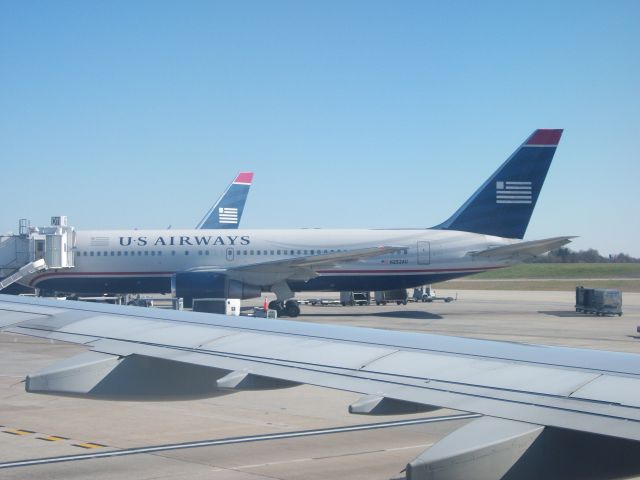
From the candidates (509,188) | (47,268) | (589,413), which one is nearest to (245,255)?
(47,268)

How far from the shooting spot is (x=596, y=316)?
3403 cm

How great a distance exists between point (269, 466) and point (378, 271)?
999 inches

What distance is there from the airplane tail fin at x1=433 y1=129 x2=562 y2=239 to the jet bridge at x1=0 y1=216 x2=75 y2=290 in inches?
592

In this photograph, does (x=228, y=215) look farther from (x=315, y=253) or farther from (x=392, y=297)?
(x=315, y=253)

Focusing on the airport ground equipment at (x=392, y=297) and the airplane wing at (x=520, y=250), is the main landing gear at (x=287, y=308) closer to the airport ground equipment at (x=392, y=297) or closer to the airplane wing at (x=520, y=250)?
the airplane wing at (x=520, y=250)

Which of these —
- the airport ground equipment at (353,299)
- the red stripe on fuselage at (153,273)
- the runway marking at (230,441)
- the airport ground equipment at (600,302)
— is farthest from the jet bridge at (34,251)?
the runway marking at (230,441)

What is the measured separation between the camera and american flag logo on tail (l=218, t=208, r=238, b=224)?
4900cm

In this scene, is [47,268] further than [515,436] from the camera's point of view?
Yes

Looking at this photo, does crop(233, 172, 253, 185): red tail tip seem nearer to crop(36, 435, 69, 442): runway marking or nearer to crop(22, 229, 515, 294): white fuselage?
crop(22, 229, 515, 294): white fuselage

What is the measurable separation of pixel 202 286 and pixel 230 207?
56.8 ft

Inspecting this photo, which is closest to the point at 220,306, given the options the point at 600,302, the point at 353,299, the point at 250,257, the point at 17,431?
the point at 250,257

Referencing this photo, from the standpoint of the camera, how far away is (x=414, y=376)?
16.8ft

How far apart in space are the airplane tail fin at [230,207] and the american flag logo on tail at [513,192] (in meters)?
19.1

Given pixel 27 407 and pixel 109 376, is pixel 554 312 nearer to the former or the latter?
pixel 27 407
